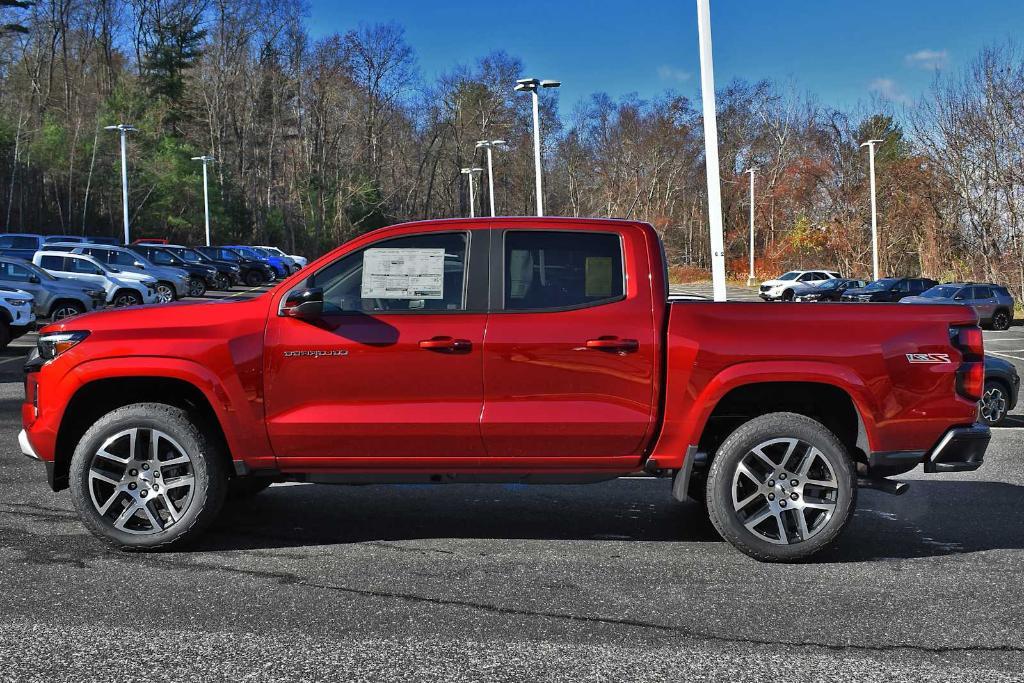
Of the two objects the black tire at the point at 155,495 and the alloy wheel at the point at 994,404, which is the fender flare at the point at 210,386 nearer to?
the black tire at the point at 155,495

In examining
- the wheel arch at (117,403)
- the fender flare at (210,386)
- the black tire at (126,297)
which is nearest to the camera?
the fender flare at (210,386)

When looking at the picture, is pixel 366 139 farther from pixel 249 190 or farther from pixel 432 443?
pixel 432 443

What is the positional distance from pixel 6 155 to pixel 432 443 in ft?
197

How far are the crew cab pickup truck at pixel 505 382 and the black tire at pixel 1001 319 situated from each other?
85.3 ft

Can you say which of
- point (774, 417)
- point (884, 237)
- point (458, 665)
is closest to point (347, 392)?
point (458, 665)

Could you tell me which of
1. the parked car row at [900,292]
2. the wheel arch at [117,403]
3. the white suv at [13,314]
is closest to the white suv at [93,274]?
the white suv at [13,314]

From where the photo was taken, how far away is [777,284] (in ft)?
158

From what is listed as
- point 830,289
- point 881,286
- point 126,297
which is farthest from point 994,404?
point 830,289

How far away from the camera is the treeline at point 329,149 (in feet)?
204

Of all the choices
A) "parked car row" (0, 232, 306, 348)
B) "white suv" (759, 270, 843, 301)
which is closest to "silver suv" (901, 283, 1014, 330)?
"white suv" (759, 270, 843, 301)

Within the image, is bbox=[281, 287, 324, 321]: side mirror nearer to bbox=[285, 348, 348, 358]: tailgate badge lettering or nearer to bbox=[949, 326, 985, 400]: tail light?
bbox=[285, 348, 348, 358]: tailgate badge lettering

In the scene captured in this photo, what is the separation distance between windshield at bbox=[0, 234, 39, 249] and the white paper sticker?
1223 inches

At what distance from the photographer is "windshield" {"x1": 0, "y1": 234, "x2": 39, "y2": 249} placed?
33.1m

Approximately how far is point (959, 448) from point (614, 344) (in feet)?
6.21
